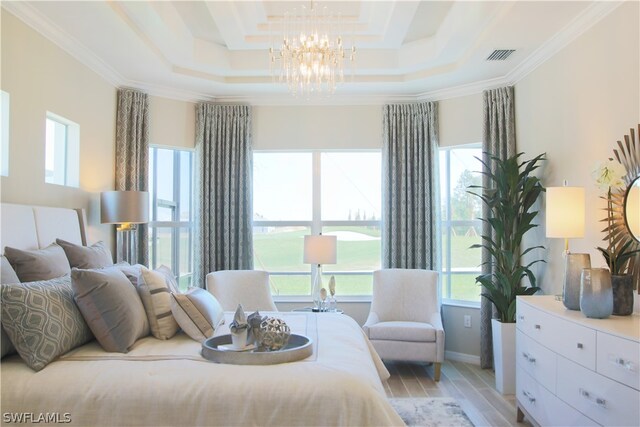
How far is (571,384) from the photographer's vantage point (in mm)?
2555

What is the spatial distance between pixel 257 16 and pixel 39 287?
2.71m

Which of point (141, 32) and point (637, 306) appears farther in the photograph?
point (141, 32)

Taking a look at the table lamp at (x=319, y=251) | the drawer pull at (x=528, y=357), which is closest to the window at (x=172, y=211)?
the table lamp at (x=319, y=251)

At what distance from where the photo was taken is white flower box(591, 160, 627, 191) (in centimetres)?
265

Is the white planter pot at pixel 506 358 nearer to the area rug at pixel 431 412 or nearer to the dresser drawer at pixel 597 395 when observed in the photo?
the area rug at pixel 431 412

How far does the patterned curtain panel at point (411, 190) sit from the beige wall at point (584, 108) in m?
1.04

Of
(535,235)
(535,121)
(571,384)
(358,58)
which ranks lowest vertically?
(571,384)

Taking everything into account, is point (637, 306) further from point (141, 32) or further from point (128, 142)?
point (128, 142)

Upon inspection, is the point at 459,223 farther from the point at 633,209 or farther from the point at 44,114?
the point at 44,114

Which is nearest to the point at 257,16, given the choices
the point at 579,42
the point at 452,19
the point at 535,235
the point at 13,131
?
the point at 452,19

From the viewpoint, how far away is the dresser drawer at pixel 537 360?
2788mm

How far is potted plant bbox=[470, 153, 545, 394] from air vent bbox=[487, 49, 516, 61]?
85 centimetres

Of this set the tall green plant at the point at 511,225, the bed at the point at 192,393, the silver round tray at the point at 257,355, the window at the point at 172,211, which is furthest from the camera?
the window at the point at 172,211

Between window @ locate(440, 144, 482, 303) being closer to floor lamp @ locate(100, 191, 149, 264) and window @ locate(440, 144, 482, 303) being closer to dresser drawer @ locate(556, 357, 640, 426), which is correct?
dresser drawer @ locate(556, 357, 640, 426)
